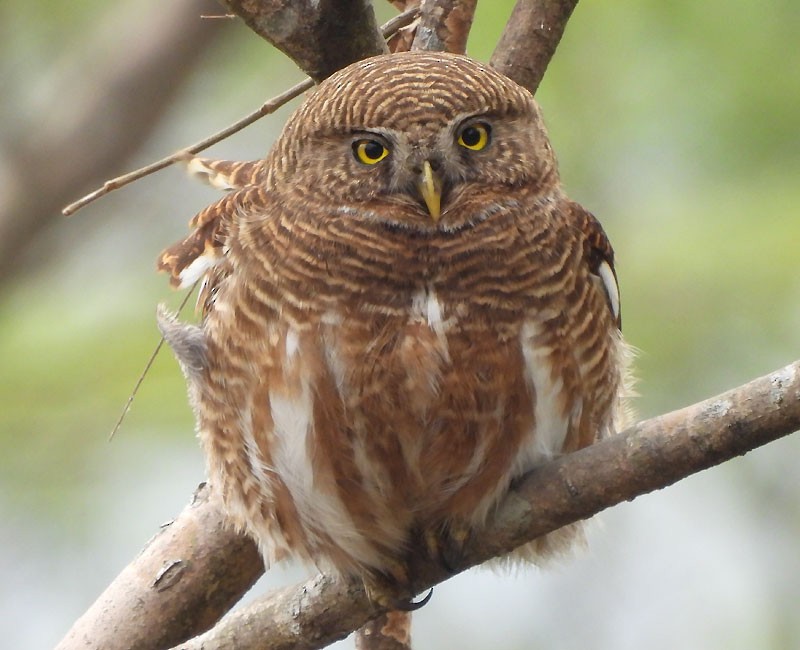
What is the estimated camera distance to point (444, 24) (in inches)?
160

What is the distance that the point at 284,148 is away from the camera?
348 centimetres

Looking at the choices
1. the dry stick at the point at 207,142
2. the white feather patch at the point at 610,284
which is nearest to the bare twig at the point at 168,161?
the dry stick at the point at 207,142

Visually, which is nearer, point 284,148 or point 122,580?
point 284,148

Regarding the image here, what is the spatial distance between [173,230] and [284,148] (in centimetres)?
344

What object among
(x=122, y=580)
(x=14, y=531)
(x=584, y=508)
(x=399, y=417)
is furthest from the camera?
(x=14, y=531)

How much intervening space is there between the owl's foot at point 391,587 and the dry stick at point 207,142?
1232 millimetres

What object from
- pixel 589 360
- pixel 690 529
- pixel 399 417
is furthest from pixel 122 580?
pixel 690 529

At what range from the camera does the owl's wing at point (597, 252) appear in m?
3.38

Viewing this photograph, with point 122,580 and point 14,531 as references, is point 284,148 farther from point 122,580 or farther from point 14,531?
point 14,531

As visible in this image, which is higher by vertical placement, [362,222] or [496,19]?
[362,222]

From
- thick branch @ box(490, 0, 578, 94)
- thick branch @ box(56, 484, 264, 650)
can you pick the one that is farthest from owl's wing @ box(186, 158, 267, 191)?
thick branch @ box(56, 484, 264, 650)

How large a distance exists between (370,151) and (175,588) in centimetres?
138

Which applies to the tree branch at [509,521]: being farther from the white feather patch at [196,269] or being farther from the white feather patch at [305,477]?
the white feather patch at [196,269]

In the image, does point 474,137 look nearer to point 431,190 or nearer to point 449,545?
point 431,190
